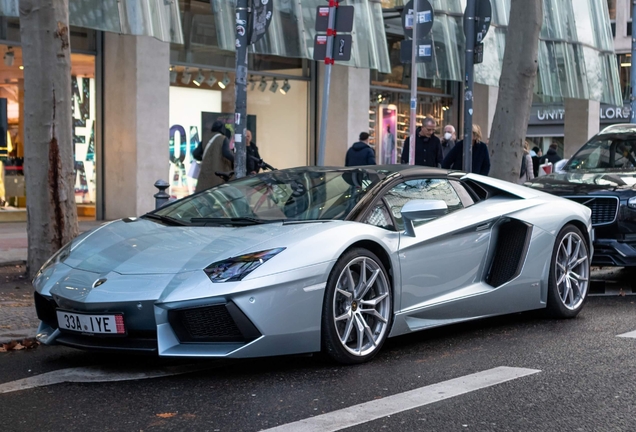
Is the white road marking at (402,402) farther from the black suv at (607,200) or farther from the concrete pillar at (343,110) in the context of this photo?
the concrete pillar at (343,110)

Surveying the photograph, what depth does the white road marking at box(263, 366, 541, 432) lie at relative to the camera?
444cm

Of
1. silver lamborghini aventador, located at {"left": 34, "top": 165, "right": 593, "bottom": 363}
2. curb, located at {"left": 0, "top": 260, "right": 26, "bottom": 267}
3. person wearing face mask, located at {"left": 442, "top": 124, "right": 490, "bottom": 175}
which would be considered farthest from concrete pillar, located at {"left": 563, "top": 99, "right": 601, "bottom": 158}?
silver lamborghini aventador, located at {"left": 34, "top": 165, "right": 593, "bottom": 363}

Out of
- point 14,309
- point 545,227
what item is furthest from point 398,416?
point 14,309

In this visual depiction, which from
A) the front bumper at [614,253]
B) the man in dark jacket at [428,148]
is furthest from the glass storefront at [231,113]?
the front bumper at [614,253]

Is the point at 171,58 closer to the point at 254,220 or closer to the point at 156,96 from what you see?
the point at 156,96

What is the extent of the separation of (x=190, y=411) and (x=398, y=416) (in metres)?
0.99

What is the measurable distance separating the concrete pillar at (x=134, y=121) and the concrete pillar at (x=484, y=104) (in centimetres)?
1210

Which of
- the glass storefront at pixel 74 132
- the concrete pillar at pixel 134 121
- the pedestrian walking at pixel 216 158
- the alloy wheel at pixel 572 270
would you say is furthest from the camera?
the concrete pillar at pixel 134 121

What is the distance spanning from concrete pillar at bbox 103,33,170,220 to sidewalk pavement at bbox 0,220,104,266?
33.6 inches

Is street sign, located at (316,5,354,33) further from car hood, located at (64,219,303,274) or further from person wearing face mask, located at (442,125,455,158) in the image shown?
car hood, located at (64,219,303,274)

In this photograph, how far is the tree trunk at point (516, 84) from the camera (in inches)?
594

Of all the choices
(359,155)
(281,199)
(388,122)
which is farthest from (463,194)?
(388,122)

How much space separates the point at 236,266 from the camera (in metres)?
5.36

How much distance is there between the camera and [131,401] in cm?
494
